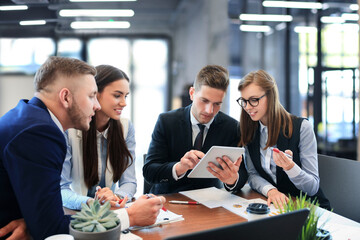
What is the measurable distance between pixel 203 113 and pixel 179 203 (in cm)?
70

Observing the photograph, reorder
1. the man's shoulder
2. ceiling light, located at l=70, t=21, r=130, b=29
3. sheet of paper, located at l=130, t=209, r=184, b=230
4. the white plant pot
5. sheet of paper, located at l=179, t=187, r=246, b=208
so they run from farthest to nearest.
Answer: ceiling light, located at l=70, t=21, r=130, b=29
the man's shoulder
sheet of paper, located at l=179, t=187, r=246, b=208
sheet of paper, located at l=130, t=209, r=184, b=230
the white plant pot

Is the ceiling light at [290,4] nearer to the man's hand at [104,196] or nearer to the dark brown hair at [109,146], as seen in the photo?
the dark brown hair at [109,146]

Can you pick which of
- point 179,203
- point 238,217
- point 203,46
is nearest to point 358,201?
point 238,217

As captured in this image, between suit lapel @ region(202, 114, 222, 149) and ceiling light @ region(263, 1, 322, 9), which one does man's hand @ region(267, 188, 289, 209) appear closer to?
suit lapel @ region(202, 114, 222, 149)

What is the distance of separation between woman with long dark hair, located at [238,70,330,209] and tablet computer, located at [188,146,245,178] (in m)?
0.36

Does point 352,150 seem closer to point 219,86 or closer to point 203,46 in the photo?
point 203,46

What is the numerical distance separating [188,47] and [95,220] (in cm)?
900

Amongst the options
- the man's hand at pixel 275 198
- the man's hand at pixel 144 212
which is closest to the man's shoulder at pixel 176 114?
the man's hand at pixel 275 198

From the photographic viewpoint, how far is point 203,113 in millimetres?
2369

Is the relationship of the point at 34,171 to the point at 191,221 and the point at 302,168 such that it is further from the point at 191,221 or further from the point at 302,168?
the point at 302,168

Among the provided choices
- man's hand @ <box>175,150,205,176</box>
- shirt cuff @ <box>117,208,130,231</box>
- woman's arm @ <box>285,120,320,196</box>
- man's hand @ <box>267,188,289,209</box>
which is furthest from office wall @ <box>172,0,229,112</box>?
shirt cuff @ <box>117,208,130,231</box>

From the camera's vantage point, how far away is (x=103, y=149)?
2332mm

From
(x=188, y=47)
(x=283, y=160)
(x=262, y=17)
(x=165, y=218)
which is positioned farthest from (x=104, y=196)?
(x=188, y=47)

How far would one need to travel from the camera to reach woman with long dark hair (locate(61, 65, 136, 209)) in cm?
221
